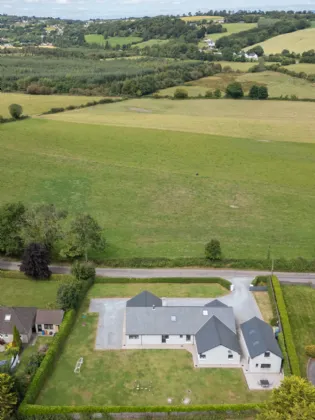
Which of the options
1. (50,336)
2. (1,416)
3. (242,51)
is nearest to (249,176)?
(50,336)

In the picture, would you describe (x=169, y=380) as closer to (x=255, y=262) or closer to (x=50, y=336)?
(x=50, y=336)

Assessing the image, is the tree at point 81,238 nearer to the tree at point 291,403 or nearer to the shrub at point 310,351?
the shrub at point 310,351

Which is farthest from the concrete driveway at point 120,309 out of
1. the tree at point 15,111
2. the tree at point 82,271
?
the tree at point 15,111

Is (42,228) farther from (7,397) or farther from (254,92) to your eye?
(254,92)

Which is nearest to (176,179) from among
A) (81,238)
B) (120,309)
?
(81,238)

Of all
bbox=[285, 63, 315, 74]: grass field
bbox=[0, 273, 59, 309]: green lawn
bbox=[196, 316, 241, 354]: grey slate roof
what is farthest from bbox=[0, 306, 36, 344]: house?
bbox=[285, 63, 315, 74]: grass field
